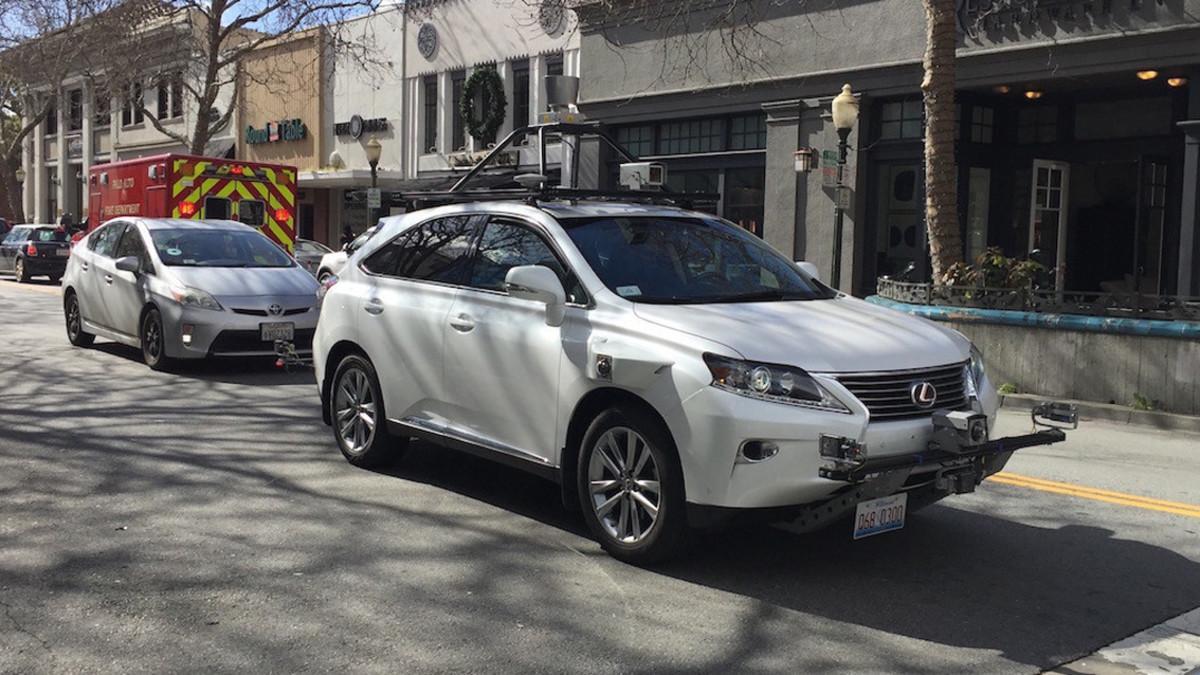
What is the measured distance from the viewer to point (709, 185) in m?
22.0

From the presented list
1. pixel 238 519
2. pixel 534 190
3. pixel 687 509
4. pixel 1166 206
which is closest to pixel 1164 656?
pixel 687 509

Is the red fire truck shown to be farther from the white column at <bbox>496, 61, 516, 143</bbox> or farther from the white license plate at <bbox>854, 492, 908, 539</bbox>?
the white license plate at <bbox>854, 492, 908, 539</bbox>

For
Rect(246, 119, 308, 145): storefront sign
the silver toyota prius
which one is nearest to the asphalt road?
the silver toyota prius

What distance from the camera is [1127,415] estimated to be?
Result: 1095cm

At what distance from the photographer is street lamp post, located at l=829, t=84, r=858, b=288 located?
1705cm

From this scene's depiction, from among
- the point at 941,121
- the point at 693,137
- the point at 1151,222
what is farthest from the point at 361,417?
the point at 693,137

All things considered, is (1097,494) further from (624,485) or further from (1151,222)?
(1151,222)

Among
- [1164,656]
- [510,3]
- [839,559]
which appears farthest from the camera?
[510,3]

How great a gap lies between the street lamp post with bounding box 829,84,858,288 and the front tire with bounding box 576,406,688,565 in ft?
41.6

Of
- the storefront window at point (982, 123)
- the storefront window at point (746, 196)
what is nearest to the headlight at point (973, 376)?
the storefront window at point (982, 123)

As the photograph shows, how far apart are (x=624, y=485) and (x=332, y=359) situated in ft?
9.56

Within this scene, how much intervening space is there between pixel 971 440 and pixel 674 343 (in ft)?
4.51

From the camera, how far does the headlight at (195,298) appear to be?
11273 millimetres

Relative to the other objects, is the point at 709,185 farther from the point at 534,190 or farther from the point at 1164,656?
the point at 1164,656
